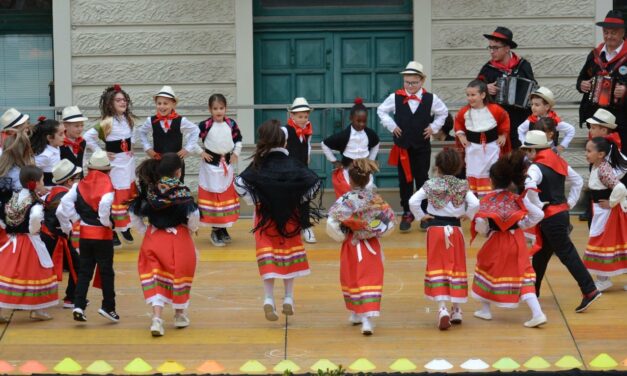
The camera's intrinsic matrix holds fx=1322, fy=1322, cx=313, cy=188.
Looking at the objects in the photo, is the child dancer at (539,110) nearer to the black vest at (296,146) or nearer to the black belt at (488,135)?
the black belt at (488,135)

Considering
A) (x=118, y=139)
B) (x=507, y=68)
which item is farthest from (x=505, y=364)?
(x=118, y=139)

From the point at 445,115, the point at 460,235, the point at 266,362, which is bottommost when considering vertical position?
the point at 266,362

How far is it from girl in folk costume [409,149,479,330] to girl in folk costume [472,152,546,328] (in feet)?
0.64

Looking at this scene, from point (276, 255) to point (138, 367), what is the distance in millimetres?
1645

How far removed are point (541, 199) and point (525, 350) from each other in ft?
5.22

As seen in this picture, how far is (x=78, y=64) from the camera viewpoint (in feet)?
54.8

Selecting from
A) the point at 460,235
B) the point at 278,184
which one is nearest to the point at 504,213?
the point at 460,235

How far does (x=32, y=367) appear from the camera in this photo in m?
9.59

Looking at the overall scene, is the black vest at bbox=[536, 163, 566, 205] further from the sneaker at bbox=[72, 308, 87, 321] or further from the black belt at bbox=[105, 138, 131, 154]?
the black belt at bbox=[105, 138, 131, 154]

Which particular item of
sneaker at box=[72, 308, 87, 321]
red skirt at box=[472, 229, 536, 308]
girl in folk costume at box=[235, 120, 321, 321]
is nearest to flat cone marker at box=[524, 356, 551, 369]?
red skirt at box=[472, 229, 536, 308]

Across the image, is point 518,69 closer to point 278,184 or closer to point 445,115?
point 445,115

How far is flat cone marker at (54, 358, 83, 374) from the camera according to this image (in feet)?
31.1

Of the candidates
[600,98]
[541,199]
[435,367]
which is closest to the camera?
[435,367]

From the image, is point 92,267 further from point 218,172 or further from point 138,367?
point 218,172
